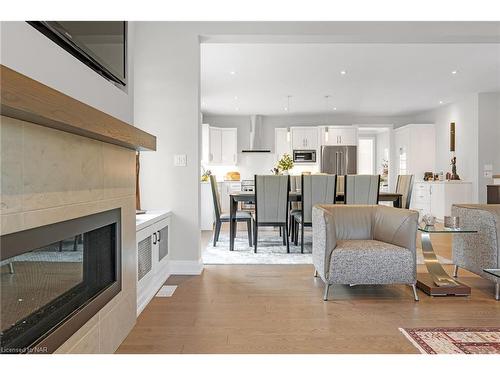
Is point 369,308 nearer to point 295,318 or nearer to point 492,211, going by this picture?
point 295,318

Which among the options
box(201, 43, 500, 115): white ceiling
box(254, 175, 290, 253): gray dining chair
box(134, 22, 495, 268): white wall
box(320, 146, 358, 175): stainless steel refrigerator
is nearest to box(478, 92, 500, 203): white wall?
box(201, 43, 500, 115): white ceiling

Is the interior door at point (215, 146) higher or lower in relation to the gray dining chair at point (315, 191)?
higher

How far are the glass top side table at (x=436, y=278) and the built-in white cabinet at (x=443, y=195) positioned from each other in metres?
4.42

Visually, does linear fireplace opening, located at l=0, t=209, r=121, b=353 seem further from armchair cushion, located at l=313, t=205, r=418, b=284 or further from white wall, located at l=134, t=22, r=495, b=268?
white wall, located at l=134, t=22, r=495, b=268

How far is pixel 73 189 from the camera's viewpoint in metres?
1.53

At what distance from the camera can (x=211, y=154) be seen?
9281mm

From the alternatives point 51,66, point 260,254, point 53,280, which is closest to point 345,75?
point 260,254

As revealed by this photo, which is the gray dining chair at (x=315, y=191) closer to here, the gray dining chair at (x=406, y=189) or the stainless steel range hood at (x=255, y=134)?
the gray dining chair at (x=406, y=189)

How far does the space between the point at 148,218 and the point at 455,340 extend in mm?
2335

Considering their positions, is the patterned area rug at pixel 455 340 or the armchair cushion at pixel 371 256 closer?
the patterned area rug at pixel 455 340

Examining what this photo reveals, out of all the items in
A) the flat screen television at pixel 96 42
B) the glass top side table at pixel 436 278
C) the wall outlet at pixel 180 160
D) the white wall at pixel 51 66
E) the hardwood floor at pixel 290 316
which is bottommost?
the hardwood floor at pixel 290 316

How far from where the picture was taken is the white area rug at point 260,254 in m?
4.39

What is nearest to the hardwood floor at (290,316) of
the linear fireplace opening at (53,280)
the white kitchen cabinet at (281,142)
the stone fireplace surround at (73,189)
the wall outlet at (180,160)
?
the stone fireplace surround at (73,189)
